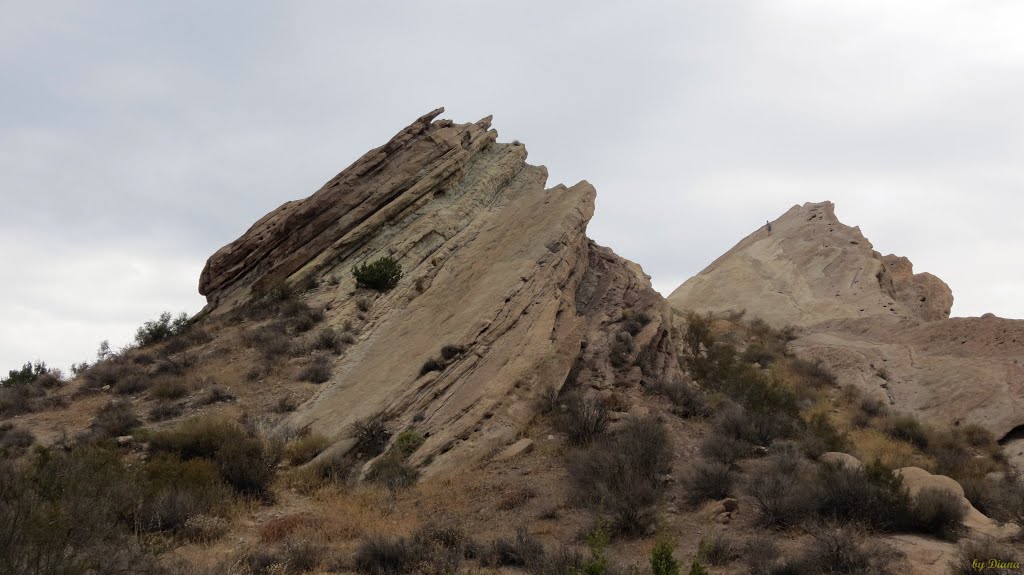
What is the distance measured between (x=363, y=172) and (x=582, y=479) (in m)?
15.2

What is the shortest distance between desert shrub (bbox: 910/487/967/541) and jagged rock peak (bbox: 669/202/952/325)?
62.3ft

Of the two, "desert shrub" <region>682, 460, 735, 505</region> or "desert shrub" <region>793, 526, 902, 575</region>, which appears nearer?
"desert shrub" <region>793, 526, 902, 575</region>

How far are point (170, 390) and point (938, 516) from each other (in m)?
14.2

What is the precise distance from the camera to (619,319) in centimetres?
1712

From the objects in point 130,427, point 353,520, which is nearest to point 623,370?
point 353,520

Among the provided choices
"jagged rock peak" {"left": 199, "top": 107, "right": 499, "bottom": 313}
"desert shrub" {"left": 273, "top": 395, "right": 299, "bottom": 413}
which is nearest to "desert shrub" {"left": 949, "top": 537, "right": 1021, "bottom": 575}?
"desert shrub" {"left": 273, "top": 395, "right": 299, "bottom": 413}

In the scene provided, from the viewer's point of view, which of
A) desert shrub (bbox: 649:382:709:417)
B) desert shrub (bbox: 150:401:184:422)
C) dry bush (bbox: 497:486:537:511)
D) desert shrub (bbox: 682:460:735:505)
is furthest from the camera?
desert shrub (bbox: 150:401:184:422)

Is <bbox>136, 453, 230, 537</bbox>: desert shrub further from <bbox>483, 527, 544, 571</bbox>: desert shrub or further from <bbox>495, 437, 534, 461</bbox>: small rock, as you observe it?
<bbox>495, 437, 534, 461</bbox>: small rock

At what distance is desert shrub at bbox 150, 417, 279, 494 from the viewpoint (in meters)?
10.8

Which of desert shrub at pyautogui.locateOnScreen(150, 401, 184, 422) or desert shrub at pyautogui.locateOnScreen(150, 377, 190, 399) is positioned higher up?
desert shrub at pyautogui.locateOnScreen(150, 377, 190, 399)

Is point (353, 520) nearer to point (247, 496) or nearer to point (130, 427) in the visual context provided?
point (247, 496)

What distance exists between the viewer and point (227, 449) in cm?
1108

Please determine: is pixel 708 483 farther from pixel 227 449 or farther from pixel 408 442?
pixel 227 449

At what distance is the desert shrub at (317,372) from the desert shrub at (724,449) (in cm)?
831
